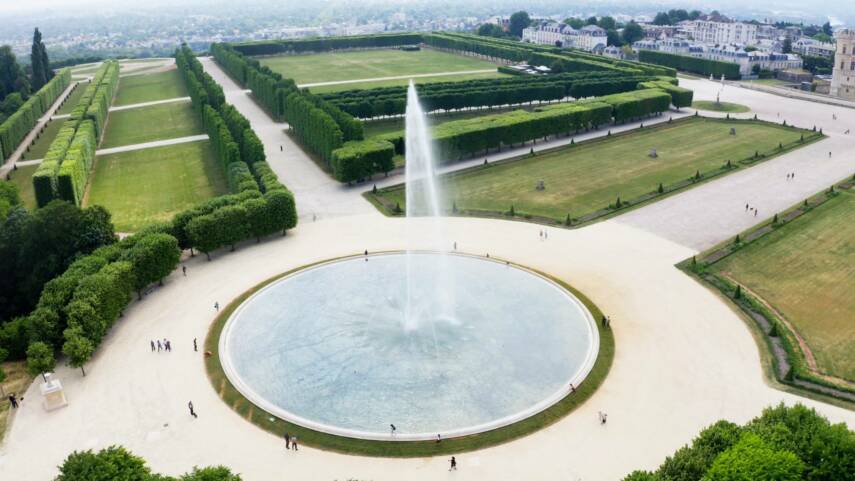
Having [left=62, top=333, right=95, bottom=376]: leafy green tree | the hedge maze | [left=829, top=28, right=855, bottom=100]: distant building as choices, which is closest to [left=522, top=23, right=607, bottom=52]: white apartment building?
the hedge maze

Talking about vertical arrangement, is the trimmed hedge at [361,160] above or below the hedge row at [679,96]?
below

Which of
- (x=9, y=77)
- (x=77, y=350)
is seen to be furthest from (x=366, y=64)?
(x=77, y=350)

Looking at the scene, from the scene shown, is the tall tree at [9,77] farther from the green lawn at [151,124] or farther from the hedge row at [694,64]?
the hedge row at [694,64]

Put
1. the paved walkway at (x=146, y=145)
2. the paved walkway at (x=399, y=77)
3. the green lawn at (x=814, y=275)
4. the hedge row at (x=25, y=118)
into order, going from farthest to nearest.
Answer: the paved walkway at (x=399, y=77) → the hedge row at (x=25, y=118) → the paved walkway at (x=146, y=145) → the green lawn at (x=814, y=275)

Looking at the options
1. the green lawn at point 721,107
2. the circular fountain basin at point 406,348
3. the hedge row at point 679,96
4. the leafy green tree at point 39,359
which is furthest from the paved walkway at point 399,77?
the leafy green tree at point 39,359

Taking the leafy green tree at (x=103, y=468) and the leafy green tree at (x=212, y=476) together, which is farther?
the leafy green tree at (x=103, y=468)

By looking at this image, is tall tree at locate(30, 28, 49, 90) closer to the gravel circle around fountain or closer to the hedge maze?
the hedge maze
